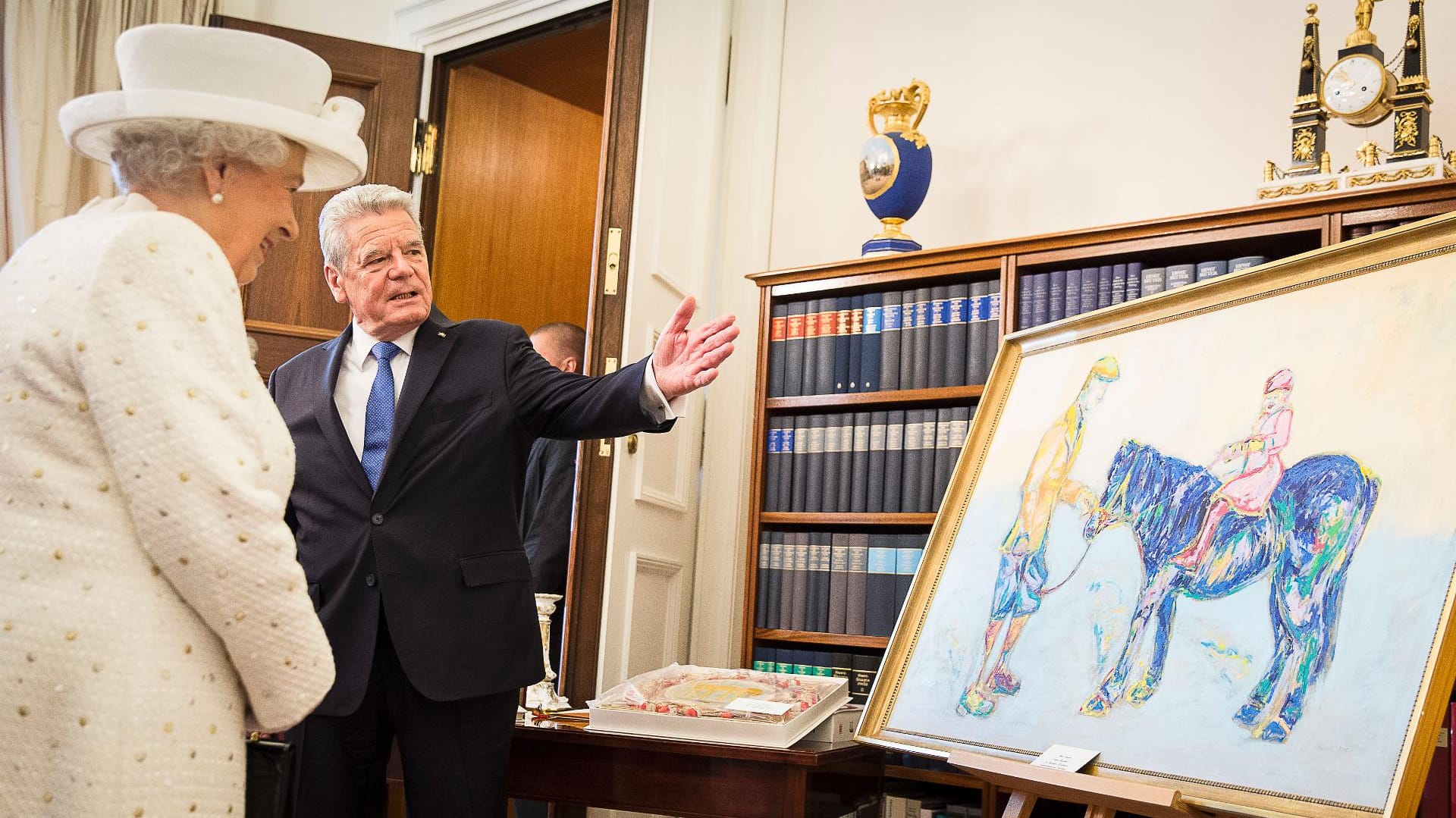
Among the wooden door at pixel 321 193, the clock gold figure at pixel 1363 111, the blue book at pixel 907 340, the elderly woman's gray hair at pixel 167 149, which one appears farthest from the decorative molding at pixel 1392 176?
the wooden door at pixel 321 193

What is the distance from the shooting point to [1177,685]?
1715 millimetres

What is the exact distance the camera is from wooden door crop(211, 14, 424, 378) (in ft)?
12.8

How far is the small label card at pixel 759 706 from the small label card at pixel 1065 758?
2.02 feet

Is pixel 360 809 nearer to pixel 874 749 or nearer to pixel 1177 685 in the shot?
pixel 874 749

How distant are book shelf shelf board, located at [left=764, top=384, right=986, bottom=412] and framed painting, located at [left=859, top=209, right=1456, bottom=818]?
2.71ft

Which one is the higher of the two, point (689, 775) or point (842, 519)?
point (842, 519)

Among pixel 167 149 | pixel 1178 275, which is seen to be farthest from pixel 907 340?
pixel 167 149

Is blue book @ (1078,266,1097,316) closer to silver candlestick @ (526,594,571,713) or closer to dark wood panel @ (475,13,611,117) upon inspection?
silver candlestick @ (526,594,571,713)

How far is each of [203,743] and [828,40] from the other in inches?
126

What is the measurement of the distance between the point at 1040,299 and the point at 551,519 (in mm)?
1392

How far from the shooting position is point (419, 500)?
82.0 inches

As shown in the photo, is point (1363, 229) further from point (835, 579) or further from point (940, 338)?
point (835, 579)

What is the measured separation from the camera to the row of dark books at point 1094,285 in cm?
284

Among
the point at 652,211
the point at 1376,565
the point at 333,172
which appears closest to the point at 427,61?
the point at 652,211
